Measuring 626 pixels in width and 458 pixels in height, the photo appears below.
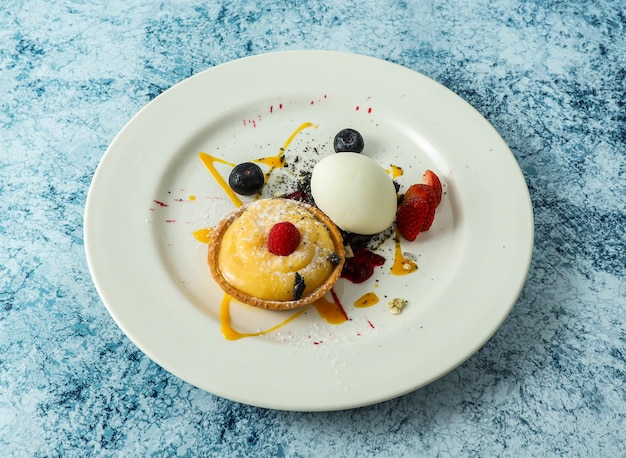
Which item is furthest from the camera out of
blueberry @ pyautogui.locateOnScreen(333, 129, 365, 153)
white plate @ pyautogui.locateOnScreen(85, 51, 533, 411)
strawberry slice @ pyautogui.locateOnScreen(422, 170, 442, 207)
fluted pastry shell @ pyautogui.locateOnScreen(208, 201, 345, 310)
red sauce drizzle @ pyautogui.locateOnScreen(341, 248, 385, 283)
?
blueberry @ pyautogui.locateOnScreen(333, 129, 365, 153)

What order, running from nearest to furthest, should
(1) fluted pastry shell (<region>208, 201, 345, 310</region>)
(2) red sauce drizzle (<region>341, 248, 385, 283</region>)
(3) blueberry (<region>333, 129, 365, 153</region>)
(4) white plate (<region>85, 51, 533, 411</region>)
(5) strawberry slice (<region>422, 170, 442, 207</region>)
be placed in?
(4) white plate (<region>85, 51, 533, 411</region>) → (1) fluted pastry shell (<region>208, 201, 345, 310</region>) → (2) red sauce drizzle (<region>341, 248, 385, 283</region>) → (5) strawberry slice (<region>422, 170, 442, 207</region>) → (3) blueberry (<region>333, 129, 365, 153</region>)

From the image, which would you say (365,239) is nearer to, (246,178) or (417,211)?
(417,211)

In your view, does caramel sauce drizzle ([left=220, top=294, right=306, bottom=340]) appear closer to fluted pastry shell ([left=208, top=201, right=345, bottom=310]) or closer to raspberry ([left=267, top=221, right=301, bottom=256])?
fluted pastry shell ([left=208, top=201, right=345, bottom=310])

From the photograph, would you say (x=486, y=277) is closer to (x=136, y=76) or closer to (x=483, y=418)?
(x=483, y=418)

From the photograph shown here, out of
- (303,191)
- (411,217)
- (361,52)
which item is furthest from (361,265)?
(361,52)

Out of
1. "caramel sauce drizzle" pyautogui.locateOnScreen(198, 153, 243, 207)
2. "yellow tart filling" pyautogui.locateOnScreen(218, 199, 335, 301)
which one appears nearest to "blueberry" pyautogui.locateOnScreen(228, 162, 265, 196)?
"caramel sauce drizzle" pyautogui.locateOnScreen(198, 153, 243, 207)

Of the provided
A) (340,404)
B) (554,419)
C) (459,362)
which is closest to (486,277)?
(459,362)
